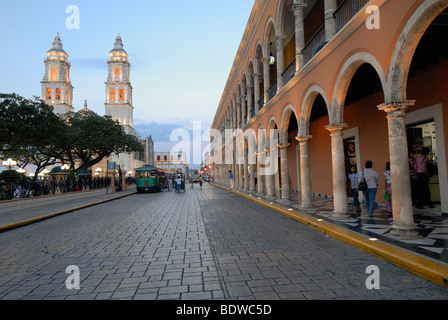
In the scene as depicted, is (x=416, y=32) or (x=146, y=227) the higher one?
(x=416, y=32)

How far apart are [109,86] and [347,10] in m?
69.6

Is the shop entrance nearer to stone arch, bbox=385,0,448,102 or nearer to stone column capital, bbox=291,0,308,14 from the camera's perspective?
stone arch, bbox=385,0,448,102

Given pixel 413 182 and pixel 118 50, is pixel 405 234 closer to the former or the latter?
pixel 413 182

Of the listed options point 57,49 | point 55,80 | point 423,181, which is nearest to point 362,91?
point 423,181

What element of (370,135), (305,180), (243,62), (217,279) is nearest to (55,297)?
(217,279)

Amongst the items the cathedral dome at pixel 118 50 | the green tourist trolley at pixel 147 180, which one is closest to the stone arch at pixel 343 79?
the green tourist trolley at pixel 147 180

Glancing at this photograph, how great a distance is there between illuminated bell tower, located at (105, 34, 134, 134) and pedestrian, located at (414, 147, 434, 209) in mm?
67150

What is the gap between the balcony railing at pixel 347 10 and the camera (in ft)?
25.4

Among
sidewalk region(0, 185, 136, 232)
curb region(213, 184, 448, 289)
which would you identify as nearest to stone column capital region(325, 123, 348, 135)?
curb region(213, 184, 448, 289)

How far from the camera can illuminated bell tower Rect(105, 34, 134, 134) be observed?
224 ft
